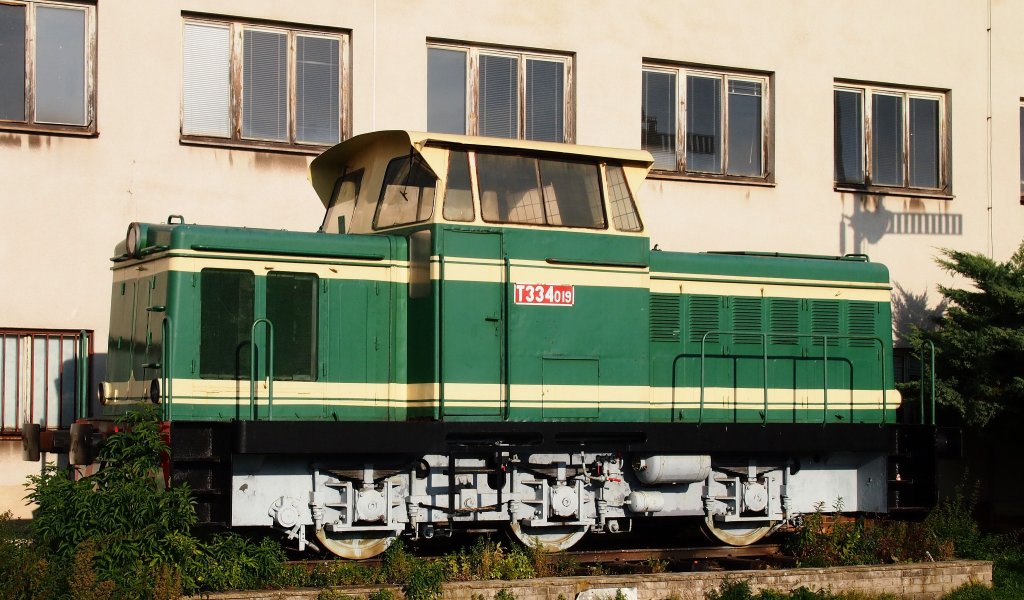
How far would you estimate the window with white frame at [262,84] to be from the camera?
1409 cm

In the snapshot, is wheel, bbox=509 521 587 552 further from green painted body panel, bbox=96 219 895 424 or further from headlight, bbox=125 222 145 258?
headlight, bbox=125 222 145 258

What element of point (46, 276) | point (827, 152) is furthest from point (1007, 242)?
point (46, 276)

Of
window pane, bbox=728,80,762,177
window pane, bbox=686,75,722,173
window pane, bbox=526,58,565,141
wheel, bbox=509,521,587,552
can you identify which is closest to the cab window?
wheel, bbox=509,521,587,552

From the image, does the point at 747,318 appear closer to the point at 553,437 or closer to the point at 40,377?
the point at 553,437

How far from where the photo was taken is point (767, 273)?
39.6 ft

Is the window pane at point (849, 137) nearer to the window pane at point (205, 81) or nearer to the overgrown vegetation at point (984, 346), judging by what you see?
the overgrown vegetation at point (984, 346)

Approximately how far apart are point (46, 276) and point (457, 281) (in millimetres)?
5331

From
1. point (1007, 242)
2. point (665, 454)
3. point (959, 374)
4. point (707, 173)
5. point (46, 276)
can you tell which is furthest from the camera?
point (1007, 242)

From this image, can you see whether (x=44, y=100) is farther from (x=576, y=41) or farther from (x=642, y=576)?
(x=642, y=576)

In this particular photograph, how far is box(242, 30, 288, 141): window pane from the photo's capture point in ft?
47.1

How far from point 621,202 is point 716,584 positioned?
339 centimetres

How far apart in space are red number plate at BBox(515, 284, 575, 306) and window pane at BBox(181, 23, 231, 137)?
5.24 metres

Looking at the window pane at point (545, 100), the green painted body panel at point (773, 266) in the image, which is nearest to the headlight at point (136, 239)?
the green painted body panel at point (773, 266)

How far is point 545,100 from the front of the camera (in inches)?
618
